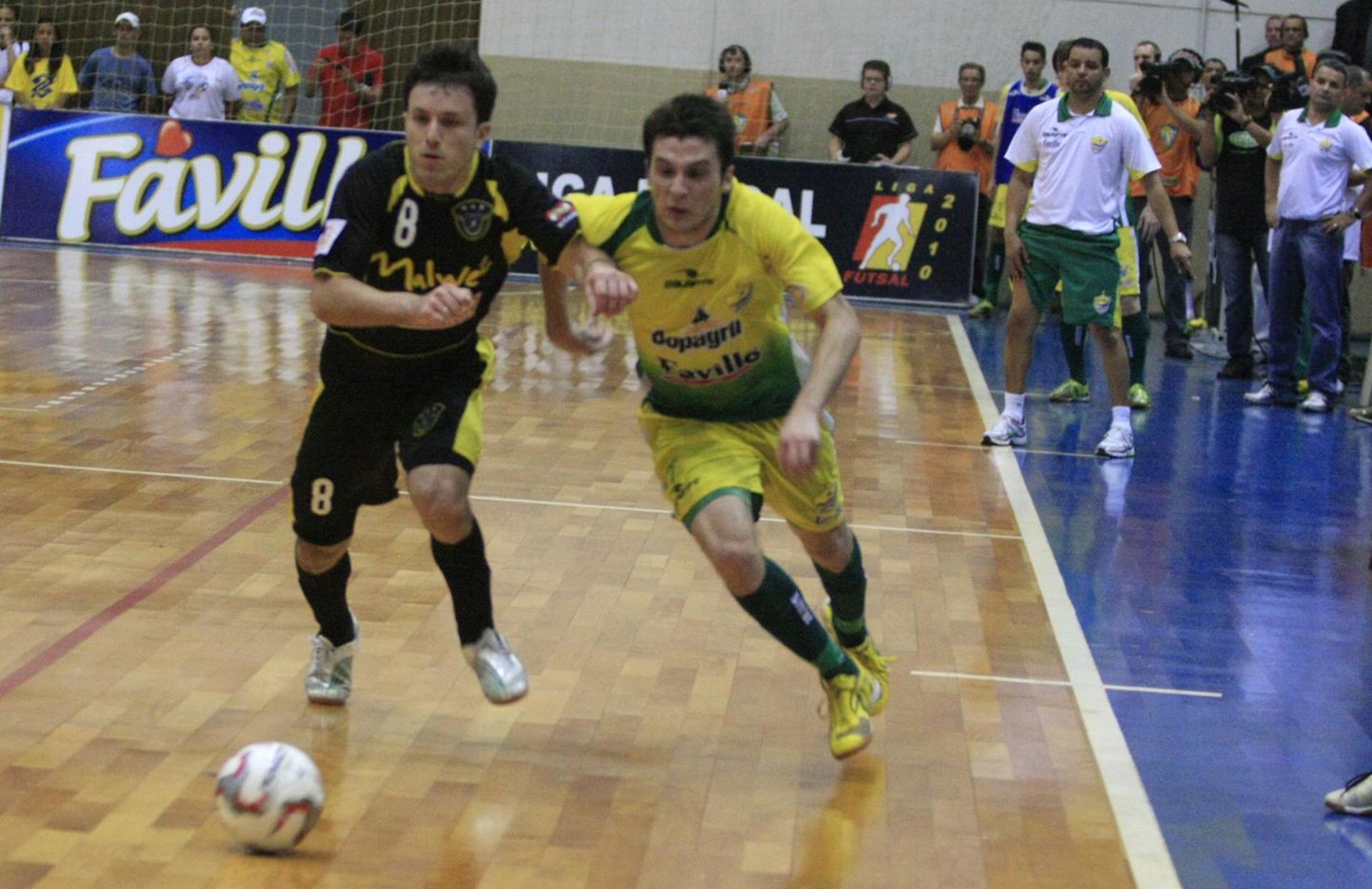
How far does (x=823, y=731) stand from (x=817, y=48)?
12.9 m

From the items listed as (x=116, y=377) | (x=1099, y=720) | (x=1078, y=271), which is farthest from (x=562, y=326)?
(x=116, y=377)

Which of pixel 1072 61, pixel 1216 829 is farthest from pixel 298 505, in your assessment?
pixel 1072 61

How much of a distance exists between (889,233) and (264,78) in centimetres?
610

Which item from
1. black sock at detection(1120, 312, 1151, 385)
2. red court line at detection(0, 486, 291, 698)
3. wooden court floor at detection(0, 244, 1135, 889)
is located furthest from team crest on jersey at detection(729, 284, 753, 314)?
black sock at detection(1120, 312, 1151, 385)

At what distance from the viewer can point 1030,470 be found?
336 inches

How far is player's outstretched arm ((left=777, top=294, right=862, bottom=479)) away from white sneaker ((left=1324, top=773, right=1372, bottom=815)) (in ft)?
5.29

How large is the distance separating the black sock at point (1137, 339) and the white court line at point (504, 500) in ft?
11.5

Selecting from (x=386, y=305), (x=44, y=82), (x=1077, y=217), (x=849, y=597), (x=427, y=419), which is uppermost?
(x=44, y=82)

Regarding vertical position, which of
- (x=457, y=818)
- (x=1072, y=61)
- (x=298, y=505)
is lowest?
(x=457, y=818)

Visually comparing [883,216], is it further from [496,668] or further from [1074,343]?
[496,668]

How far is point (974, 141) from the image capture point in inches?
595

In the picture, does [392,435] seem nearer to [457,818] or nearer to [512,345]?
[457,818]

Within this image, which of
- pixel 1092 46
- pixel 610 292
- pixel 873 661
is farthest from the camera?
pixel 1092 46

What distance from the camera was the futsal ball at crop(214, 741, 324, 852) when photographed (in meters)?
3.70
